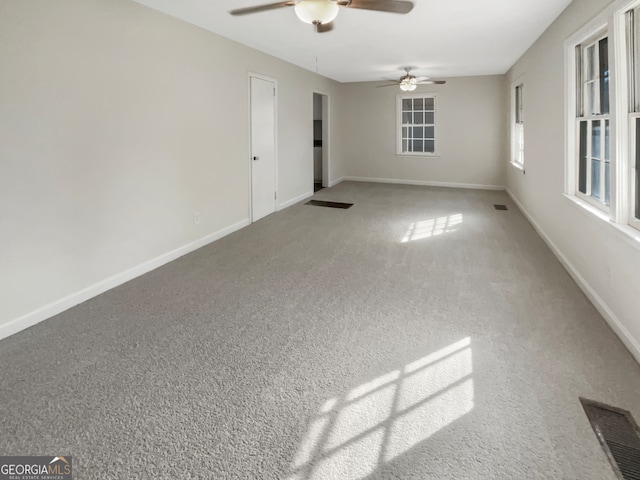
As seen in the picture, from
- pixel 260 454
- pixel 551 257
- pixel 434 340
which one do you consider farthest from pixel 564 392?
pixel 551 257

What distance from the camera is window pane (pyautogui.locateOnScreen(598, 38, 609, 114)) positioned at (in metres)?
3.08

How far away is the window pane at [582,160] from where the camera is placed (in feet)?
12.0

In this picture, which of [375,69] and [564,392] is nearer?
[564,392]

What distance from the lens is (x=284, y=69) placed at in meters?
6.36

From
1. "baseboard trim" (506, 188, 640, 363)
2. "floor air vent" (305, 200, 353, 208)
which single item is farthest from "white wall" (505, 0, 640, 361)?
"floor air vent" (305, 200, 353, 208)

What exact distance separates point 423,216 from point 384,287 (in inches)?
120

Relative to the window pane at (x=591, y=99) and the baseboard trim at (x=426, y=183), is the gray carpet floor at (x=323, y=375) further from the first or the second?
the baseboard trim at (x=426, y=183)

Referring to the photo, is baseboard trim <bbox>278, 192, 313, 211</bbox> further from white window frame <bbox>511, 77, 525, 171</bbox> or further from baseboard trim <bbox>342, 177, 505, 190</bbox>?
white window frame <bbox>511, 77, 525, 171</bbox>

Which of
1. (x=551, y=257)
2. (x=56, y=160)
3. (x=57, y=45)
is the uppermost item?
(x=57, y=45)

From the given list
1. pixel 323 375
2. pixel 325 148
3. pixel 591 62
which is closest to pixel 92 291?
pixel 323 375

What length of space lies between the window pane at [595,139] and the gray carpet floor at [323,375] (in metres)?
1.06

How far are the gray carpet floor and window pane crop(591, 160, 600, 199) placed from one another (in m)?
0.75

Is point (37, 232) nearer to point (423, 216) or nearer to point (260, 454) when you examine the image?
point (260, 454)

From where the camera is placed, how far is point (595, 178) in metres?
3.44
